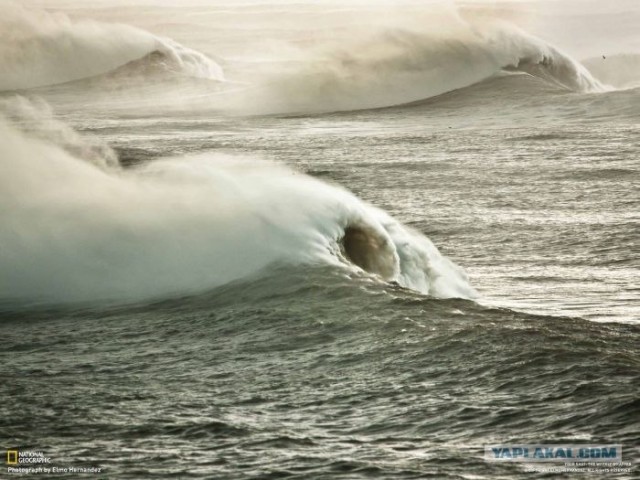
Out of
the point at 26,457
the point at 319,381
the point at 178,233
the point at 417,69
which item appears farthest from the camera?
the point at 417,69

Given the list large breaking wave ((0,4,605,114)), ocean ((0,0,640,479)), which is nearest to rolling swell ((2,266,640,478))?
ocean ((0,0,640,479))

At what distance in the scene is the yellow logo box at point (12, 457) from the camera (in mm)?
9914

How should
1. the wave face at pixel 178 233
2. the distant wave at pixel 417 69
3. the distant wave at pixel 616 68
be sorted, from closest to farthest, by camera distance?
the wave face at pixel 178 233 → the distant wave at pixel 417 69 → the distant wave at pixel 616 68

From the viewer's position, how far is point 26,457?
1001 cm

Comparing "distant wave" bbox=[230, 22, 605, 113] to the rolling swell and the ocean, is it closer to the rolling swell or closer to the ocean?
the ocean

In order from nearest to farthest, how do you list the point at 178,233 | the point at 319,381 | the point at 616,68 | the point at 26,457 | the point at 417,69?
the point at 26,457
the point at 319,381
the point at 178,233
the point at 417,69
the point at 616,68

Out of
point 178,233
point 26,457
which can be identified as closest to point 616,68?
point 178,233

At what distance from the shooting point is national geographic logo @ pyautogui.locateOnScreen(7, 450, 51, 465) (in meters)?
9.90

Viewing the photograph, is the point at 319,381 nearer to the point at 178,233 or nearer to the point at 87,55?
the point at 178,233

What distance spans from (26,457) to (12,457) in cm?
11

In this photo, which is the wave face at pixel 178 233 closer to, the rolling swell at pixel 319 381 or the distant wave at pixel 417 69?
the rolling swell at pixel 319 381

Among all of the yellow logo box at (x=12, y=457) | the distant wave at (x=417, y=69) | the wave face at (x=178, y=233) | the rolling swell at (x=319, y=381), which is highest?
the distant wave at (x=417, y=69)

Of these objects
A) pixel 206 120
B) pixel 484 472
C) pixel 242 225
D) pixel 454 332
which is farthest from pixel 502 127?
pixel 484 472

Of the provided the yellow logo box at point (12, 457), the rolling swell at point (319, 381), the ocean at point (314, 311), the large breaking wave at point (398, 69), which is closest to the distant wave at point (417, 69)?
the large breaking wave at point (398, 69)
